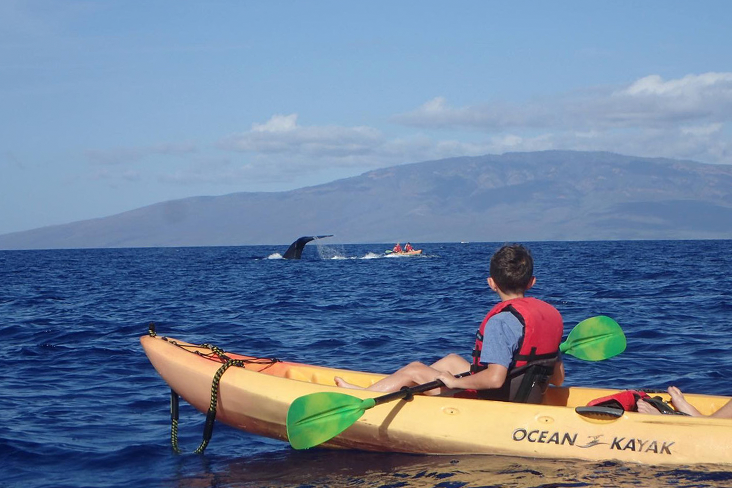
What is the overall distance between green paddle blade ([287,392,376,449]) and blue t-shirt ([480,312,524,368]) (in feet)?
3.00

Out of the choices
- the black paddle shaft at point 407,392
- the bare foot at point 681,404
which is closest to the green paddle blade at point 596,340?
the bare foot at point 681,404

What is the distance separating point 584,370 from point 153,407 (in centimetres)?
484

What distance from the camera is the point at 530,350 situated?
5.75 meters

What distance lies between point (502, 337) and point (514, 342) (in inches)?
3.8

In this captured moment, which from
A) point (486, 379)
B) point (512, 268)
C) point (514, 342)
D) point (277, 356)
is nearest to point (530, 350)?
point (514, 342)

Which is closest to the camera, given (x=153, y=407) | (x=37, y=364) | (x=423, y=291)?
(x=153, y=407)

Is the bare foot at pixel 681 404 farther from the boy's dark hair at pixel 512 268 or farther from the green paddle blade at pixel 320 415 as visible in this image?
the green paddle blade at pixel 320 415

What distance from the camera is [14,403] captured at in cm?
815

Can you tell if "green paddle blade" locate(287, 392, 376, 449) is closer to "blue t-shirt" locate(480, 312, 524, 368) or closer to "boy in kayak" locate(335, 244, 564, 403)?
"boy in kayak" locate(335, 244, 564, 403)

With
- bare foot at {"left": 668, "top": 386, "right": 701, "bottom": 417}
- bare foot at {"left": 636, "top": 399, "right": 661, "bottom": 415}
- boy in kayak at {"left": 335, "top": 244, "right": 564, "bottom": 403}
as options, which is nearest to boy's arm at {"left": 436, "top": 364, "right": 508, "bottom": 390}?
boy in kayak at {"left": 335, "top": 244, "right": 564, "bottom": 403}

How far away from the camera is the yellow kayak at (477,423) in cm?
558

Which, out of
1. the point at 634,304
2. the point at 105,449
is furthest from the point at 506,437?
the point at 634,304

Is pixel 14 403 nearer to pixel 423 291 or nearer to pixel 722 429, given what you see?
pixel 722 429

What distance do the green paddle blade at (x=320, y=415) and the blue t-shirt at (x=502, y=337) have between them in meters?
0.91
